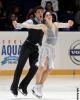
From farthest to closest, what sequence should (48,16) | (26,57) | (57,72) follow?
(57,72), (26,57), (48,16)

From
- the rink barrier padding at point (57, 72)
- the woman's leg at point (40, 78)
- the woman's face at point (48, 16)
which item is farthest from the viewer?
the rink barrier padding at point (57, 72)

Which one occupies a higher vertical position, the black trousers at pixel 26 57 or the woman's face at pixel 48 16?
the woman's face at pixel 48 16

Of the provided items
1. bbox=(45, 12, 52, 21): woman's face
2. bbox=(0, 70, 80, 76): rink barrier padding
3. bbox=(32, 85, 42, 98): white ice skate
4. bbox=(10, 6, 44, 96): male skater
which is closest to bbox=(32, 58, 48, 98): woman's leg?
bbox=(32, 85, 42, 98): white ice skate

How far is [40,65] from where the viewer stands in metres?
8.44

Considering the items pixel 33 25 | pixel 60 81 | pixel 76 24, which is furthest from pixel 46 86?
pixel 76 24

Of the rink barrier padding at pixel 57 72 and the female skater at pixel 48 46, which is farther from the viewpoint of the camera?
the rink barrier padding at pixel 57 72

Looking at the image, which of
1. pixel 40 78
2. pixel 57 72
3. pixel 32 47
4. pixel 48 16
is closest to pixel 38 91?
pixel 40 78

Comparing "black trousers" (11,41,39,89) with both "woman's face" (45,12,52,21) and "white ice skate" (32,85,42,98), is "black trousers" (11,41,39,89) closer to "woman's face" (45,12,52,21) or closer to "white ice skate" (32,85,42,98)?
"white ice skate" (32,85,42,98)

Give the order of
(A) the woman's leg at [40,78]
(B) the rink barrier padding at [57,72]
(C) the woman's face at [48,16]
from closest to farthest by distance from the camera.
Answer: (C) the woman's face at [48,16], (A) the woman's leg at [40,78], (B) the rink barrier padding at [57,72]

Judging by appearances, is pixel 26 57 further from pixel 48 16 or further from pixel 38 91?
pixel 48 16

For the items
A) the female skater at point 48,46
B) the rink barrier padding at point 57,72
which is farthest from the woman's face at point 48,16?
the rink barrier padding at point 57,72

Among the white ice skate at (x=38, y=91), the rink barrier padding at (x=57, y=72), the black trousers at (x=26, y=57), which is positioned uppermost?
the black trousers at (x=26, y=57)

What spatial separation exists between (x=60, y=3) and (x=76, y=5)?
0.46m

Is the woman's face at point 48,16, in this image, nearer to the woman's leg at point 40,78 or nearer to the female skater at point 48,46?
the female skater at point 48,46
